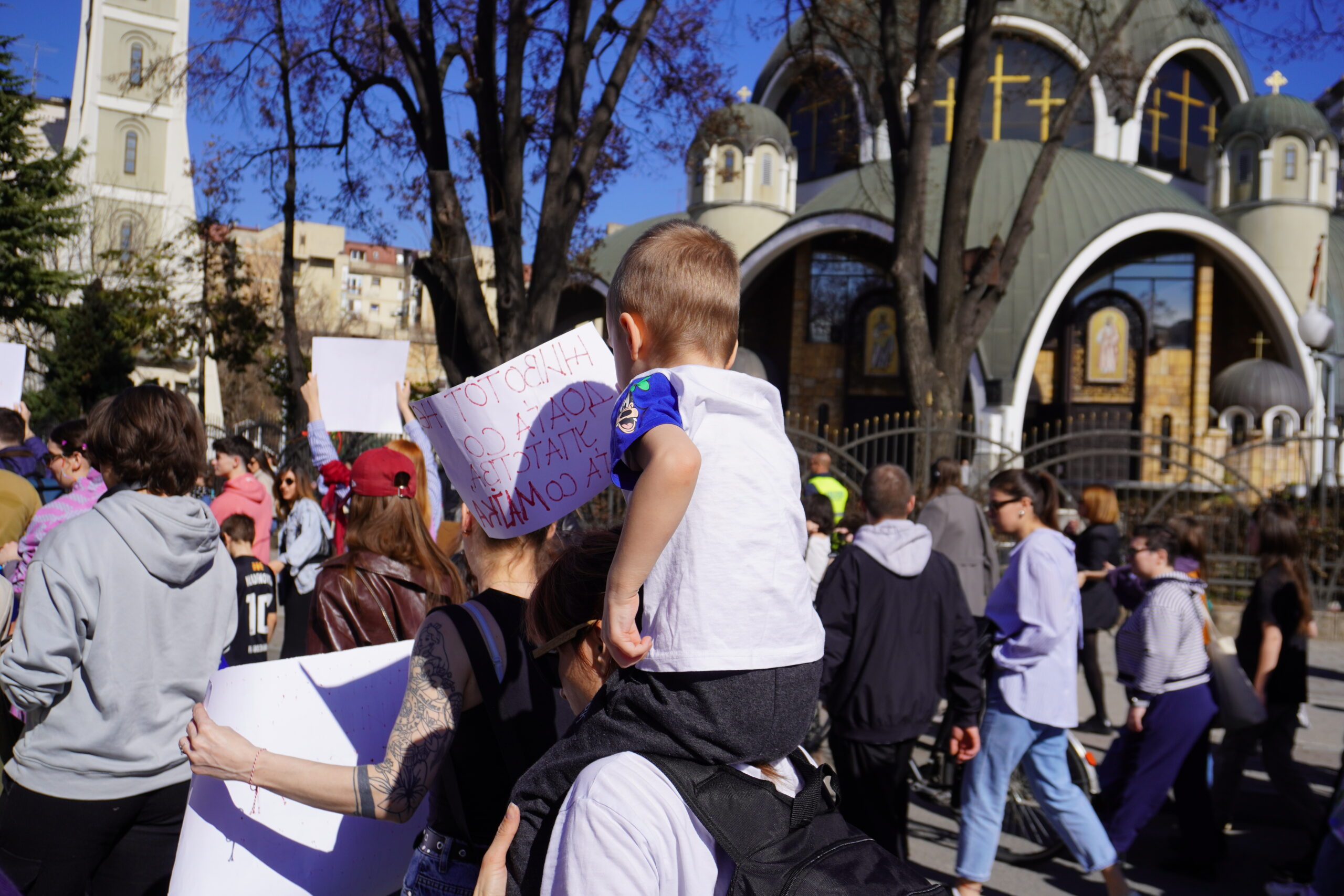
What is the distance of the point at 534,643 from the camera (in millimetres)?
1892

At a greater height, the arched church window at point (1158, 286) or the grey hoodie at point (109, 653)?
the arched church window at point (1158, 286)

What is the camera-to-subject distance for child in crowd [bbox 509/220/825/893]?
5.30 ft

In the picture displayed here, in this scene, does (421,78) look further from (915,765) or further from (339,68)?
(915,765)

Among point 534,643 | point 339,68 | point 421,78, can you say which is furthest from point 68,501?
point 339,68

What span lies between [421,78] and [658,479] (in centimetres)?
902

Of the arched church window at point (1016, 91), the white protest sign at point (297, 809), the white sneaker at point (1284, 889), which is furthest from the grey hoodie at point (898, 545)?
the arched church window at point (1016, 91)

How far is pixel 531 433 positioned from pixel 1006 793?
3.20 meters

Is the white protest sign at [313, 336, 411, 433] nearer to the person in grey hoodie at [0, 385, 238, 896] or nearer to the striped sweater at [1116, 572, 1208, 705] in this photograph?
the person in grey hoodie at [0, 385, 238, 896]

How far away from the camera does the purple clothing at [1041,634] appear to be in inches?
175

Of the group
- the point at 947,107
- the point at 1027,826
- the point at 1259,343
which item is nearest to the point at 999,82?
the point at 947,107

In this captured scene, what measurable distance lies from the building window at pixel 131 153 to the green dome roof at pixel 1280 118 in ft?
130

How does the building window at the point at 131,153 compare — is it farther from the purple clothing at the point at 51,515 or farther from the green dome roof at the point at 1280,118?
the purple clothing at the point at 51,515

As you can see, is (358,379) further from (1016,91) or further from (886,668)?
(1016,91)

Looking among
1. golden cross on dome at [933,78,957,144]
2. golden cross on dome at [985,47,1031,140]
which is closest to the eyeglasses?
golden cross on dome at [933,78,957,144]
